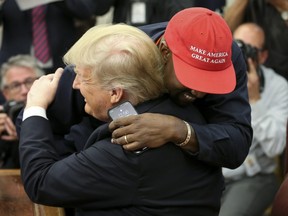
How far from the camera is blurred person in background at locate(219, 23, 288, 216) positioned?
11.3 ft

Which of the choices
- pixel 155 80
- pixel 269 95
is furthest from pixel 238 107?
pixel 269 95

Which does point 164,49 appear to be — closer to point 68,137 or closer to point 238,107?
point 238,107

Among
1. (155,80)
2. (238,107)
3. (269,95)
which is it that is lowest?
(269,95)

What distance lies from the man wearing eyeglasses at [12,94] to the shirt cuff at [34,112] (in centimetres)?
123

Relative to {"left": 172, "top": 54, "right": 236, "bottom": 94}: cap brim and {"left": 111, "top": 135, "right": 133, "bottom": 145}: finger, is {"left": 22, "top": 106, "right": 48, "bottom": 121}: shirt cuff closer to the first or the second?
{"left": 111, "top": 135, "right": 133, "bottom": 145}: finger

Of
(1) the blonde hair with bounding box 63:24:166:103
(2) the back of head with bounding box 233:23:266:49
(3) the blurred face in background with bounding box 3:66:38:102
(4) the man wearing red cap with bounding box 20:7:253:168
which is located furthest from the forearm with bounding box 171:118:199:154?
(2) the back of head with bounding box 233:23:266:49

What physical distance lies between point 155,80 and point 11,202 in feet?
2.14

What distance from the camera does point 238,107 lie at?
1.95 metres

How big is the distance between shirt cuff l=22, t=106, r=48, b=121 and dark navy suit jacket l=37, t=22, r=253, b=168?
3.6 inches

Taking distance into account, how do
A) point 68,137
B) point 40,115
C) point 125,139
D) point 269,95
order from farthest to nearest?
point 269,95 < point 68,137 < point 40,115 < point 125,139

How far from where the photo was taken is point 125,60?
5.86ft

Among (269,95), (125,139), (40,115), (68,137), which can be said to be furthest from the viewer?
(269,95)

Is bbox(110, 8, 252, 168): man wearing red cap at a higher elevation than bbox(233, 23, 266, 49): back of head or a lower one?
higher

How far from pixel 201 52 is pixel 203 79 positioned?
7 centimetres
